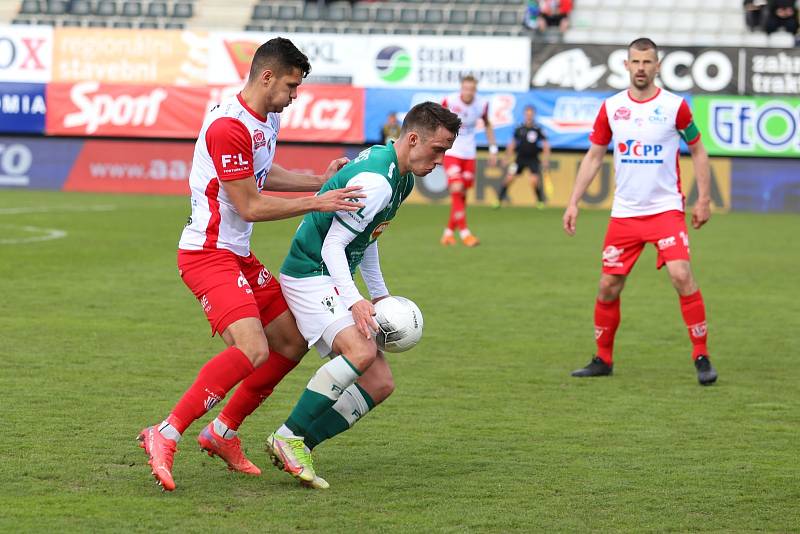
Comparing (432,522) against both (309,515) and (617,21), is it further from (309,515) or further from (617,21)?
(617,21)

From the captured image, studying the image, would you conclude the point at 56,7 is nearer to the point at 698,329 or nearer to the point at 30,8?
the point at 30,8

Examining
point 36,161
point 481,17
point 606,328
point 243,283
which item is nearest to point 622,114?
point 606,328

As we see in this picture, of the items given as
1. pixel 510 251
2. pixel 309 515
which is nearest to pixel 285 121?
pixel 510 251

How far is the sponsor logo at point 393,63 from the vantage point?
96.0ft

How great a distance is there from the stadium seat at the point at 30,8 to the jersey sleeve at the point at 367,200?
30051 millimetres

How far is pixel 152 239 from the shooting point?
59.7ft

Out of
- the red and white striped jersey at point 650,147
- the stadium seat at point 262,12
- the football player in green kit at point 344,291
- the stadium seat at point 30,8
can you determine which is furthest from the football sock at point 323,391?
the stadium seat at point 30,8

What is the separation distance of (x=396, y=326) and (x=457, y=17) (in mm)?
27364

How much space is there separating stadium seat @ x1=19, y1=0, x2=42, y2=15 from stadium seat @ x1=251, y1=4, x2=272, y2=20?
5573 mm

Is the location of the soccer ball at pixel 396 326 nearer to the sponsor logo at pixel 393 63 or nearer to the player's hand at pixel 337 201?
the player's hand at pixel 337 201

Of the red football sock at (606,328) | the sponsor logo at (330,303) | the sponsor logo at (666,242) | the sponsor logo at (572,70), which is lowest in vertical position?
the red football sock at (606,328)

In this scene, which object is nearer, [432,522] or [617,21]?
[432,522]

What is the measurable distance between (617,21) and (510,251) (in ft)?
53.4

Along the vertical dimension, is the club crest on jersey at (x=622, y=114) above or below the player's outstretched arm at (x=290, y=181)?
above
